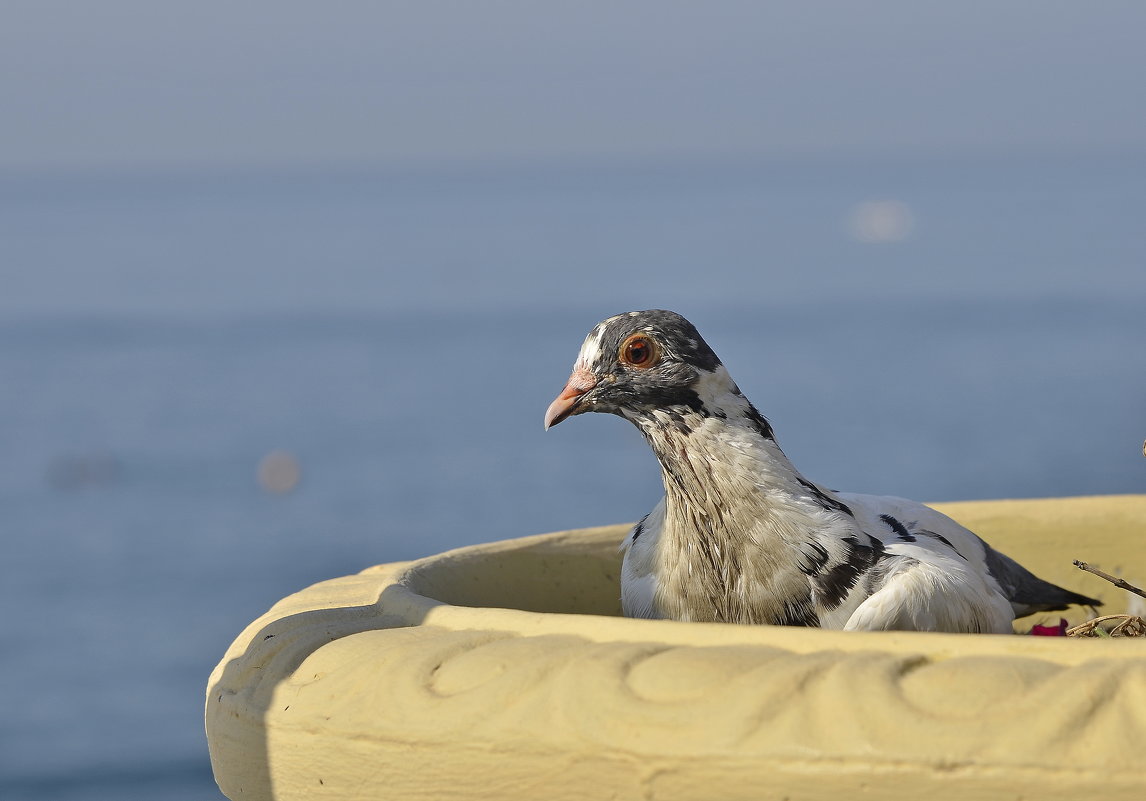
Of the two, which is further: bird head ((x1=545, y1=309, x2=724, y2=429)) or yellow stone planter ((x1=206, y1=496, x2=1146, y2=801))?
bird head ((x1=545, y1=309, x2=724, y2=429))

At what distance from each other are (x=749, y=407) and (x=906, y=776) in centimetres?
150

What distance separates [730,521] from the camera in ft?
10.3

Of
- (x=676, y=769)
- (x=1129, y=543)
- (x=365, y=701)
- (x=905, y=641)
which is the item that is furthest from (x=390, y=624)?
(x=1129, y=543)

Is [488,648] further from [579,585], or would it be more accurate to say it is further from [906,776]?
[579,585]

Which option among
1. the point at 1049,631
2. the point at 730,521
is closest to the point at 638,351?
the point at 730,521

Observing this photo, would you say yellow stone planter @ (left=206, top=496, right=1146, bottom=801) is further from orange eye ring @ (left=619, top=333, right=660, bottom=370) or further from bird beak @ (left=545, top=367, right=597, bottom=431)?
orange eye ring @ (left=619, top=333, right=660, bottom=370)

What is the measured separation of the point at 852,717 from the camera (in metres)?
1.90

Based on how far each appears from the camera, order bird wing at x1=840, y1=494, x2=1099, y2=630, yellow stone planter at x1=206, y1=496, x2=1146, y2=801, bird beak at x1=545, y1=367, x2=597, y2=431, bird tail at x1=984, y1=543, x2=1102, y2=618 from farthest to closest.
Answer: bird tail at x1=984, y1=543, x2=1102, y2=618
bird beak at x1=545, y1=367, x2=597, y2=431
bird wing at x1=840, y1=494, x2=1099, y2=630
yellow stone planter at x1=206, y1=496, x2=1146, y2=801

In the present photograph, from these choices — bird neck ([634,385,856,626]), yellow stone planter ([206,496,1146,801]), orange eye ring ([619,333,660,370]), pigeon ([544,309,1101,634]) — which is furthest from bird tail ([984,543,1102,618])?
yellow stone planter ([206,496,1146,801])

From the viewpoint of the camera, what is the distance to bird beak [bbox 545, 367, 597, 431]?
10.4 ft

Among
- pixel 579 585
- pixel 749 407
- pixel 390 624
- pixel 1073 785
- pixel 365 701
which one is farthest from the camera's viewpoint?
pixel 579 585

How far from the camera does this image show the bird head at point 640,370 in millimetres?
3178

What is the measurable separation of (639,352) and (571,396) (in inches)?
7.3

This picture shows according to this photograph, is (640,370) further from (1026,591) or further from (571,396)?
(1026,591)
